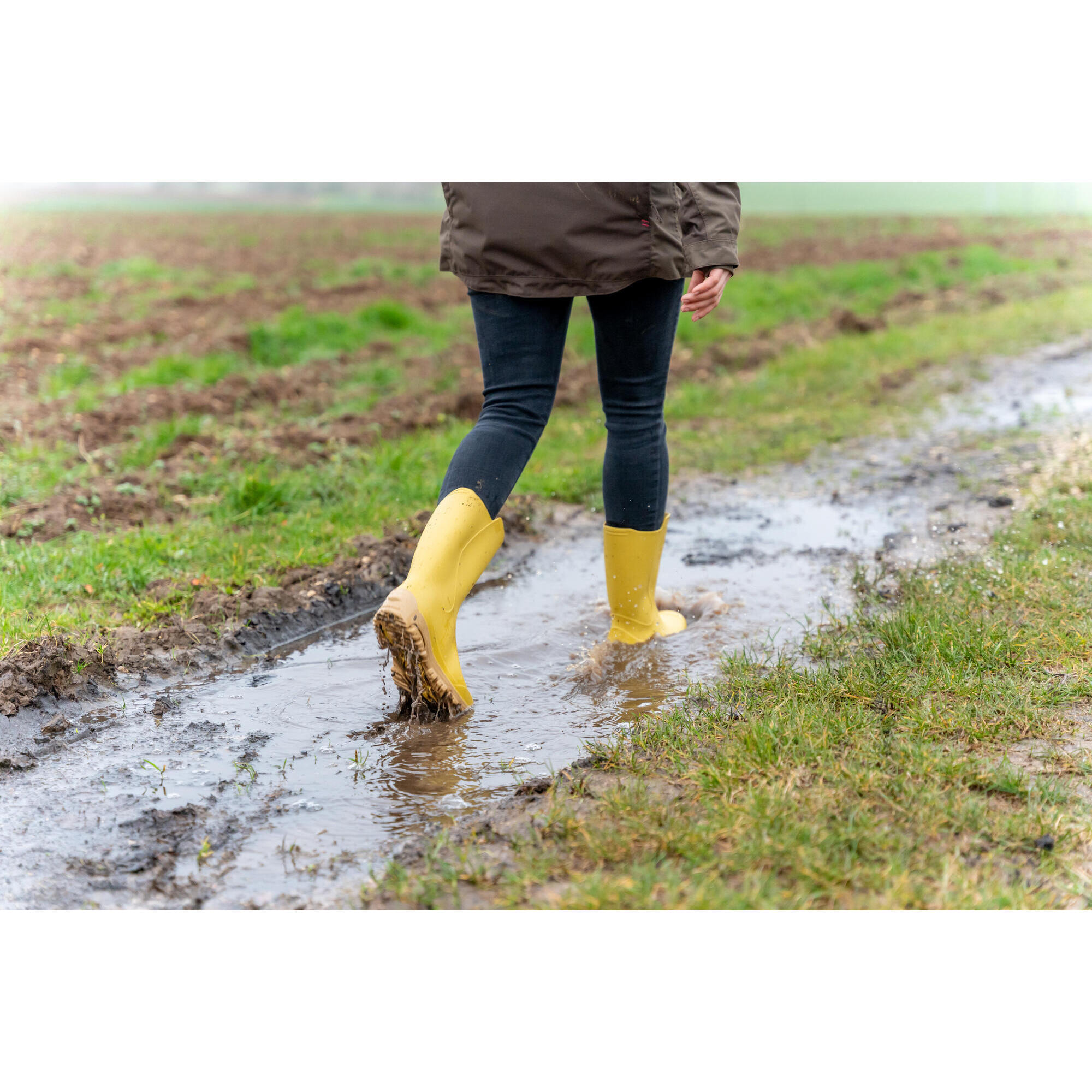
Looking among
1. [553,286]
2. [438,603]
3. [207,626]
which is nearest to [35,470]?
[207,626]

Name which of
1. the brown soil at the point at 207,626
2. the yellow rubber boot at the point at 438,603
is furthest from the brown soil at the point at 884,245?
the yellow rubber boot at the point at 438,603

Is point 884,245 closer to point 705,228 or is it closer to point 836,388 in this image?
point 836,388

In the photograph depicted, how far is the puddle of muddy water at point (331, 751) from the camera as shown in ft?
6.34

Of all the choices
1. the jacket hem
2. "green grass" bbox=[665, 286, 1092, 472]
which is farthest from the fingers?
"green grass" bbox=[665, 286, 1092, 472]

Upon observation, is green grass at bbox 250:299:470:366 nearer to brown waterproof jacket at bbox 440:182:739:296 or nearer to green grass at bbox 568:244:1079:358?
green grass at bbox 568:244:1079:358

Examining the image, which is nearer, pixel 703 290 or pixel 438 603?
pixel 438 603

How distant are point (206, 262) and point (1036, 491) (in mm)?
14166

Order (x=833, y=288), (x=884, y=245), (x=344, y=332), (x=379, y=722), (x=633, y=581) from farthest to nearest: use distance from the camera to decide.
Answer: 1. (x=884, y=245)
2. (x=833, y=288)
3. (x=344, y=332)
4. (x=633, y=581)
5. (x=379, y=722)

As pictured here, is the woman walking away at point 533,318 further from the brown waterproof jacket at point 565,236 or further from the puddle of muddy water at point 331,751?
Answer: the puddle of muddy water at point 331,751

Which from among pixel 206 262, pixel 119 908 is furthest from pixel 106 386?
pixel 206 262

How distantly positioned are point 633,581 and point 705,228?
3.48 feet

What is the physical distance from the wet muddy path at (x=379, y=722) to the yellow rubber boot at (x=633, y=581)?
0.07 metres

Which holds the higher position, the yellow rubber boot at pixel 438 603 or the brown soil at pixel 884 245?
the brown soil at pixel 884 245

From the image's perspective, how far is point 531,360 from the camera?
2496 mm
